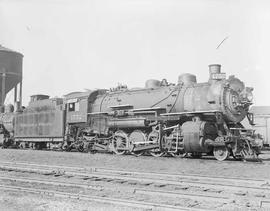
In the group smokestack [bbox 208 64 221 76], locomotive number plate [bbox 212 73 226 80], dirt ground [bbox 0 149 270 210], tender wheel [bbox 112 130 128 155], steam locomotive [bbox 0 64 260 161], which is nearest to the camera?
dirt ground [bbox 0 149 270 210]

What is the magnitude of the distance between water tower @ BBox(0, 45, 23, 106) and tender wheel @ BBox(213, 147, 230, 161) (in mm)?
34977

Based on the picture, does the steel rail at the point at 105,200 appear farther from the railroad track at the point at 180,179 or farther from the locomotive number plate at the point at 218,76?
the locomotive number plate at the point at 218,76

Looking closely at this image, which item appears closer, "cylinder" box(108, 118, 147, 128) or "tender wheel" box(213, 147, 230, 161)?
"tender wheel" box(213, 147, 230, 161)

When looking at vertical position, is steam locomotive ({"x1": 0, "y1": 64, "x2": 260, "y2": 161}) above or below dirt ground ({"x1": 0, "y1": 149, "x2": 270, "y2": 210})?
above

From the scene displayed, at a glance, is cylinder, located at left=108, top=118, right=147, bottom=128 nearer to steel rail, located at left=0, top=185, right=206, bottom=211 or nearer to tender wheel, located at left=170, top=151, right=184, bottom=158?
tender wheel, located at left=170, top=151, right=184, bottom=158

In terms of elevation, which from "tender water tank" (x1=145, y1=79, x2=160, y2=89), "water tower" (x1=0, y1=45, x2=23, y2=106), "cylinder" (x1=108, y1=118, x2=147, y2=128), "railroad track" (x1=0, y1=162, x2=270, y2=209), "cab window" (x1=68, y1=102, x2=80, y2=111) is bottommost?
"railroad track" (x1=0, y1=162, x2=270, y2=209)

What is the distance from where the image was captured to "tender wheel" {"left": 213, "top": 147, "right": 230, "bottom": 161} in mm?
13961

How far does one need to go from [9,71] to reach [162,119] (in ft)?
110

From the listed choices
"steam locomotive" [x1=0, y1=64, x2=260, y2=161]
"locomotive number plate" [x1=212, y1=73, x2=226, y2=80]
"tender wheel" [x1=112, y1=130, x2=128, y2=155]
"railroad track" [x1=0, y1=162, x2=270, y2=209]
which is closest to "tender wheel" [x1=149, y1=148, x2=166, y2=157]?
"steam locomotive" [x1=0, y1=64, x2=260, y2=161]

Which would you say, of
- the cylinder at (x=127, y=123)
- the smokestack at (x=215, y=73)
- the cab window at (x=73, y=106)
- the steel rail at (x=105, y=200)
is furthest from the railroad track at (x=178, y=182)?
the cab window at (x=73, y=106)

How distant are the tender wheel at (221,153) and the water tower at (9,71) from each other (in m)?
35.0

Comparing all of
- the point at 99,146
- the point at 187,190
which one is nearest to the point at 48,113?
the point at 99,146

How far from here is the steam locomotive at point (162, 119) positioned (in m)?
14.2

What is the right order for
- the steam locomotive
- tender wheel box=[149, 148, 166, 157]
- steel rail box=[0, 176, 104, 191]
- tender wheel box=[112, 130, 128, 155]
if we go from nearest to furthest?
1. steel rail box=[0, 176, 104, 191]
2. the steam locomotive
3. tender wheel box=[149, 148, 166, 157]
4. tender wheel box=[112, 130, 128, 155]
